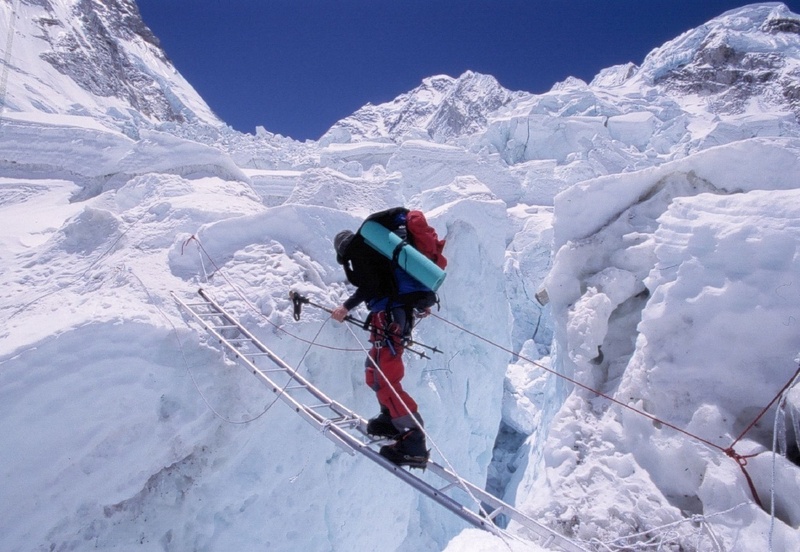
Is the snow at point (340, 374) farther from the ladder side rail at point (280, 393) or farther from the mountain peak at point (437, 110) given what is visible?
the mountain peak at point (437, 110)

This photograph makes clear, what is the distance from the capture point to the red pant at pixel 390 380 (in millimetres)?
2512

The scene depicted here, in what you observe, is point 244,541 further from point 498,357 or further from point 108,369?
point 498,357

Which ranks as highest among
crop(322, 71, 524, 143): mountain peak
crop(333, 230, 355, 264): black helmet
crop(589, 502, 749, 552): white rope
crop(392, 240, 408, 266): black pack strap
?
crop(322, 71, 524, 143): mountain peak

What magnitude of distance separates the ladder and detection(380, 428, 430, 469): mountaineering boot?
42 mm

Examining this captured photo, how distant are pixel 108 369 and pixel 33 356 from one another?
418 millimetres

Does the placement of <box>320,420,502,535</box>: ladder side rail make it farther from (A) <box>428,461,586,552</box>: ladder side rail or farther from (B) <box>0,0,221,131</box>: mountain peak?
(B) <box>0,0,221,131</box>: mountain peak

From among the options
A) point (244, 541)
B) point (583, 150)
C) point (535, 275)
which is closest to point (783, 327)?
point (244, 541)

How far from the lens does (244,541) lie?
362cm

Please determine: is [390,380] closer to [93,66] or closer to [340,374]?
[340,374]

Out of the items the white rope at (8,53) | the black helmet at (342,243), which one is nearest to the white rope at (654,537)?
the black helmet at (342,243)

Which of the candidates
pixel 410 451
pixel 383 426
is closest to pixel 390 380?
pixel 383 426

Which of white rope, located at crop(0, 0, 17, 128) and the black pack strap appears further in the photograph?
white rope, located at crop(0, 0, 17, 128)

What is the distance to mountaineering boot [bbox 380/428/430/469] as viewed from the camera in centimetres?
240

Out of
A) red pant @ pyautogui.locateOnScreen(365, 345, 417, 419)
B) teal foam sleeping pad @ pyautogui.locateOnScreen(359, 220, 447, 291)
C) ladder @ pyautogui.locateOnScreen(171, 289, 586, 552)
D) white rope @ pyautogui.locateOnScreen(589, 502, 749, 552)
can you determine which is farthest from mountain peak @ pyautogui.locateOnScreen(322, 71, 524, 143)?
white rope @ pyautogui.locateOnScreen(589, 502, 749, 552)
